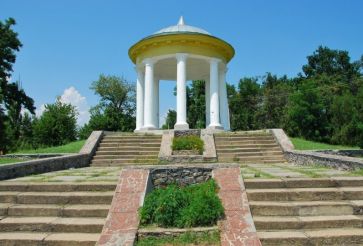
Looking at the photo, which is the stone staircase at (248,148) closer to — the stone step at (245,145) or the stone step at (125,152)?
the stone step at (245,145)

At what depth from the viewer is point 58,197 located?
19.9 ft

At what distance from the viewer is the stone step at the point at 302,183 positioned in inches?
246

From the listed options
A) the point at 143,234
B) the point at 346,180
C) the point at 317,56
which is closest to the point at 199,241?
the point at 143,234

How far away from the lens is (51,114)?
89.8ft

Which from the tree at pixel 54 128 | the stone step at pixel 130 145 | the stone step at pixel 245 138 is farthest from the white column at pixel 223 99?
the tree at pixel 54 128

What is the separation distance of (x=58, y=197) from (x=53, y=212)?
373 mm

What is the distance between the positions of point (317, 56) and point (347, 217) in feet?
183

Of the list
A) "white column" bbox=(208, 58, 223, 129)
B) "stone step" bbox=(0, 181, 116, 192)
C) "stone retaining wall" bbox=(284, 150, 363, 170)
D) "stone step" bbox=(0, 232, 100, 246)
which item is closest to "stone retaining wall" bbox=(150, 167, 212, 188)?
"stone step" bbox=(0, 181, 116, 192)

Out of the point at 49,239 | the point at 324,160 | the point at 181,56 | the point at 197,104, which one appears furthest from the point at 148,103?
the point at 197,104

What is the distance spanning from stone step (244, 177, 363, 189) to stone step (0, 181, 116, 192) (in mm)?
2637

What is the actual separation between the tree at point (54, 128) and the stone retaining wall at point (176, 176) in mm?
22196

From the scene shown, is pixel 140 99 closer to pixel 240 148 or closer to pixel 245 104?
pixel 240 148

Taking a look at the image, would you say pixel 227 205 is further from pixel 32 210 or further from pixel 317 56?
pixel 317 56

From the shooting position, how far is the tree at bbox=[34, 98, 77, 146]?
26.9 metres
